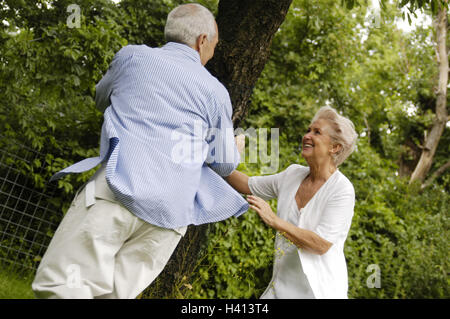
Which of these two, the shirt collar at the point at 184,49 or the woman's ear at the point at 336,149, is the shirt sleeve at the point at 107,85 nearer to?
the shirt collar at the point at 184,49

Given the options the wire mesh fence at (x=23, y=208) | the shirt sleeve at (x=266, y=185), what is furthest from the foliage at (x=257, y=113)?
the shirt sleeve at (x=266, y=185)

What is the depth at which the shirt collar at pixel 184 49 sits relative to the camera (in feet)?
7.10

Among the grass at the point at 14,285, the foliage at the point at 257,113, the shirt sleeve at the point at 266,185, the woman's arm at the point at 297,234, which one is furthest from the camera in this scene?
the foliage at the point at 257,113

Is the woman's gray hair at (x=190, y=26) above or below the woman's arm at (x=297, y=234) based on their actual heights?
above

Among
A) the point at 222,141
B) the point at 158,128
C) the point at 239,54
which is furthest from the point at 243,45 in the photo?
the point at 158,128

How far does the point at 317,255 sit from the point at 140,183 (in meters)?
1.11

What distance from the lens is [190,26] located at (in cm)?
225

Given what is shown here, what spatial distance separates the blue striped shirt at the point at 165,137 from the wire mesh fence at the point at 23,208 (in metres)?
2.36

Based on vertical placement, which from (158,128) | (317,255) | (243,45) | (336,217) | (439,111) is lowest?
(317,255)

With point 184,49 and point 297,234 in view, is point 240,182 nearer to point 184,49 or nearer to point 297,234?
point 297,234

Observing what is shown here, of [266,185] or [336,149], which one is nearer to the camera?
[336,149]

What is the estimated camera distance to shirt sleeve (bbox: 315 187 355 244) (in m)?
2.37

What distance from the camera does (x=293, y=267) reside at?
247 cm

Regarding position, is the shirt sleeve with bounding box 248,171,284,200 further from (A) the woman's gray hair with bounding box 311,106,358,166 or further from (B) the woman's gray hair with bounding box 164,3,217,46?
(B) the woman's gray hair with bounding box 164,3,217,46
